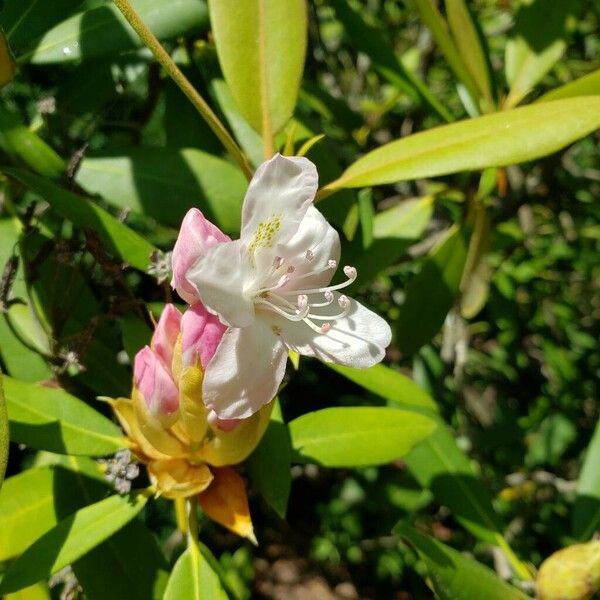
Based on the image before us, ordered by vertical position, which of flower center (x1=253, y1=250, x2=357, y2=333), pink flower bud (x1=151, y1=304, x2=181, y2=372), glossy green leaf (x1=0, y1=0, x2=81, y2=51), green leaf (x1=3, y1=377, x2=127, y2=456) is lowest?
green leaf (x1=3, y1=377, x2=127, y2=456)

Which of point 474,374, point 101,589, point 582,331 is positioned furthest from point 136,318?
point 582,331

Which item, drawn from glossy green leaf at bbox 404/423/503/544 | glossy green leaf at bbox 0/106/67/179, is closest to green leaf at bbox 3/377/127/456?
glossy green leaf at bbox 0/106/67/179

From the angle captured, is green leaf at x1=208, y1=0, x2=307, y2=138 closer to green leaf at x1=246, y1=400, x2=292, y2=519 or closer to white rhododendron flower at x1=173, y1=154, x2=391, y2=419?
white rhododendron flower at x1=173, y1=154, x2=391, y2=419

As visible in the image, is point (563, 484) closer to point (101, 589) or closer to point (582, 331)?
point (582, 331)

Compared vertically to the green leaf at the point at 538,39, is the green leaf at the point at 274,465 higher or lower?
higher

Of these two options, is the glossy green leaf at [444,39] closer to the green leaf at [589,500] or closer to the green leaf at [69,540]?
the green leaf at [589,500]

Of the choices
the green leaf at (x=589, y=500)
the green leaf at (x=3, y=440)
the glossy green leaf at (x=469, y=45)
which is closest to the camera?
→ the green leaf at (x=3, y=440)

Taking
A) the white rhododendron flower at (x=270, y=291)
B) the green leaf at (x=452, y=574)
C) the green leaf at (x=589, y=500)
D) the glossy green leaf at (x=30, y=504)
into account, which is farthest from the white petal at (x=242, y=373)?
the green leaf at (x=589, y=500)
